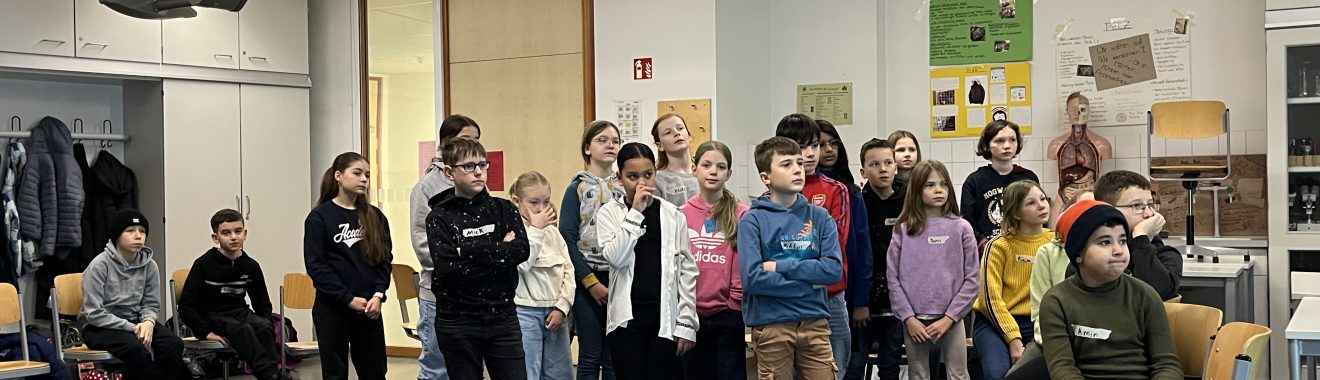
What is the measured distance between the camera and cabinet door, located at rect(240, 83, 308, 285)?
6.82 m

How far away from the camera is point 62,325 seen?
5.68m

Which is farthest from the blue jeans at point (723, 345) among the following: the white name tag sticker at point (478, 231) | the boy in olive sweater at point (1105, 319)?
the boy in olive sweater at point (1105, 319)

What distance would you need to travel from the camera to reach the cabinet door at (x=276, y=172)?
22.4ft

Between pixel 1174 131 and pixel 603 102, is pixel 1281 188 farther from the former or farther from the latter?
pixel 603 102

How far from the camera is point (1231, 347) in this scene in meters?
2.83

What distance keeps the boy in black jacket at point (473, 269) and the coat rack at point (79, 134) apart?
3594 mm

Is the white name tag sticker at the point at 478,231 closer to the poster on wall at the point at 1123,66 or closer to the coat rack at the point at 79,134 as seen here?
the poster on wall at the point at 1123,66

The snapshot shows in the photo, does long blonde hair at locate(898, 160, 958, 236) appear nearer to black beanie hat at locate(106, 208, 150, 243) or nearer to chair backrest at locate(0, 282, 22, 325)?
black beanie hat at locate(106, 208, 150, 243)

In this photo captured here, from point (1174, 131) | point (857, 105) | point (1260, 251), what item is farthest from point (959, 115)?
point (1260, 251)

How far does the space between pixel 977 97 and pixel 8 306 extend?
4.67 m

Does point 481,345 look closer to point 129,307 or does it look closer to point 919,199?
point 919,199

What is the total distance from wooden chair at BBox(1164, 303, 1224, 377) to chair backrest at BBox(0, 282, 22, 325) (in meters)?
4.38

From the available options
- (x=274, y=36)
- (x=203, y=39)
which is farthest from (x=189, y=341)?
(x=274, y=36)

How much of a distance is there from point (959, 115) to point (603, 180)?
2.70m
